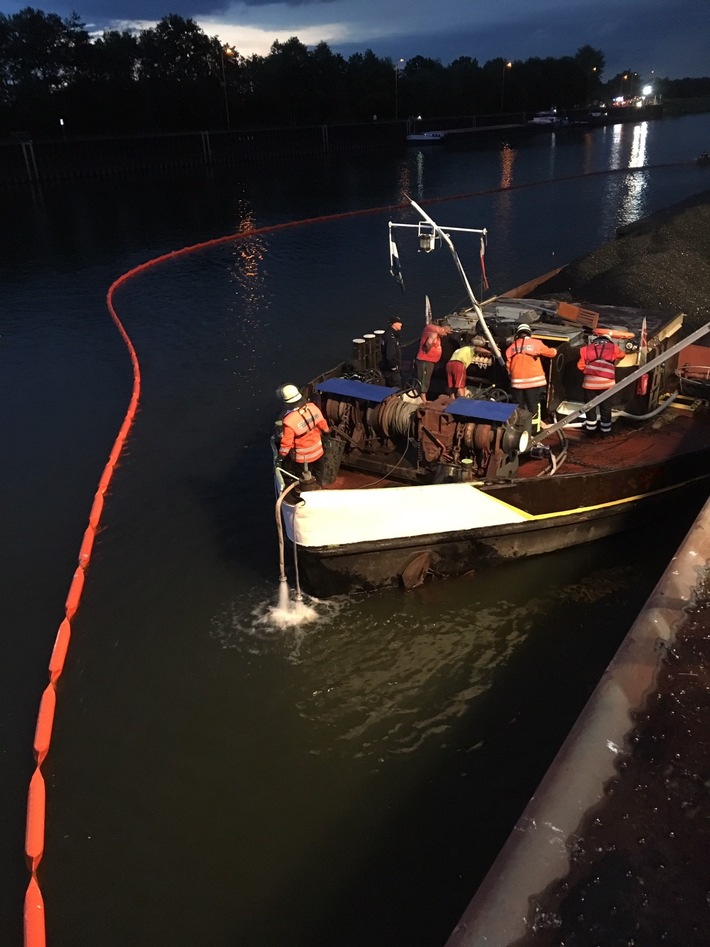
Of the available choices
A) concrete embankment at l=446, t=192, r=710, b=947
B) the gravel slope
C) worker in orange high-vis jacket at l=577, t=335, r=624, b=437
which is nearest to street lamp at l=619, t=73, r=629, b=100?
the gravel slope

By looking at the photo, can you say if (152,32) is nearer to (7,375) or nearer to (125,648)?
(7,375)

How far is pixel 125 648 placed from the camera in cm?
838

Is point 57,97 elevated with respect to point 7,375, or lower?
elevated

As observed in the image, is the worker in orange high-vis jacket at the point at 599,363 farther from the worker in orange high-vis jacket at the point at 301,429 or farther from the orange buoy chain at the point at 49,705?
the orange buoy chain at the point at 49,705

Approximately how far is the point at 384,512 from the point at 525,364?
9.51 ft

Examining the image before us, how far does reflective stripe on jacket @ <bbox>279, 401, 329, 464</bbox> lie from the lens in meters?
8.05

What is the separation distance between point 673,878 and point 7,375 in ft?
59.1

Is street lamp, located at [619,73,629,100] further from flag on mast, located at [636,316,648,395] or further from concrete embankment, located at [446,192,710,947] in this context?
concrete embankment, located at [446,192,710,947]

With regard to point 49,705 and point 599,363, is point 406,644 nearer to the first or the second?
point 49,705

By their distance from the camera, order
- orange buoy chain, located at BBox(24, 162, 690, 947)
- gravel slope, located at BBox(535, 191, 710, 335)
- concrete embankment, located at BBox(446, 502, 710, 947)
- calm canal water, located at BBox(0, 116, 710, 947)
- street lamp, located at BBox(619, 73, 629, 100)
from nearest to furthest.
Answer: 1. concrete embankment, located at BBox(446, 502, 710, 947)
2. orange buoy chain, located at BBox(24, 162, 690, 947)
3. calm canal water, located at BBox(0, 116, 710, 947)
4. gravel slope, located at BBox(535, 191, 710, 335)
5. street lamp, located at BBox(619, 73, 629, 100)

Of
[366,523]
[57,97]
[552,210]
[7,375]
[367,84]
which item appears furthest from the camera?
[367,84]

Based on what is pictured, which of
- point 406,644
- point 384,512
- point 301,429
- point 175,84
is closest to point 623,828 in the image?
point 406,644

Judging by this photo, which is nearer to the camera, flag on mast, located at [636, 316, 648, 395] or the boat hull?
the boat hull

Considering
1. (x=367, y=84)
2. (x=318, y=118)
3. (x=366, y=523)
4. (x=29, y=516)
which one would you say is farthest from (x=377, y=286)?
(x=367, y=84)
